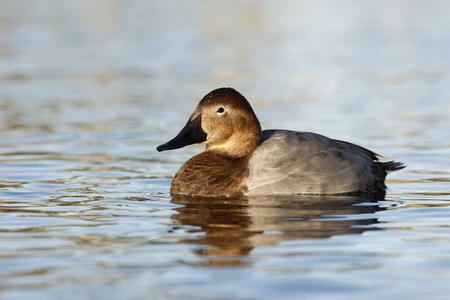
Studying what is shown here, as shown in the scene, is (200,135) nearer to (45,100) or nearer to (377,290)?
(377,290)

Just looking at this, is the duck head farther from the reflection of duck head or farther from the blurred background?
the blurred background

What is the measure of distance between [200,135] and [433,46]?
14.4 metres

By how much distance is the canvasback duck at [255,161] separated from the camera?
25.2 ft

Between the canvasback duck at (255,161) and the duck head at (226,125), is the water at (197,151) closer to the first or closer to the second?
the canvasback duck at (255,161)

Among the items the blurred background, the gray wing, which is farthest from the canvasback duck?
the blurred background

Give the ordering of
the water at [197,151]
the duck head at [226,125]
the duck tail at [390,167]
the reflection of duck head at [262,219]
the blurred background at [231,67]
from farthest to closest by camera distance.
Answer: the blurred background at [231,67], the duck tail at [390,167], the duck head at [226,125], the reflection of duck head at [262,219], the water at [197,151]

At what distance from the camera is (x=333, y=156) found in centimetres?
793

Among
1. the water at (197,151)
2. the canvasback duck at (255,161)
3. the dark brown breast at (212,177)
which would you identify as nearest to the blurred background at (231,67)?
the water at (197,151)

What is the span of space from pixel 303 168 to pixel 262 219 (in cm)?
132

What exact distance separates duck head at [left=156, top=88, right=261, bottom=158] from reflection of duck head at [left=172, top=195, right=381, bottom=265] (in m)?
0.66

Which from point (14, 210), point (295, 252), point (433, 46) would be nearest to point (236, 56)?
point (433, 46)

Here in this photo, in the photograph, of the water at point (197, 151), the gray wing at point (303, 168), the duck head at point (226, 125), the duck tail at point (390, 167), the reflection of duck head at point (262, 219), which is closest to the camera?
the water at point (197, 151)

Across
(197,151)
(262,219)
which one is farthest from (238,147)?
(197,151)

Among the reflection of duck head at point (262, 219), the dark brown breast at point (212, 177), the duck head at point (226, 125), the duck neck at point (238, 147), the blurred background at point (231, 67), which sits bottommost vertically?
the reflection of duck head at point (262, 219)
